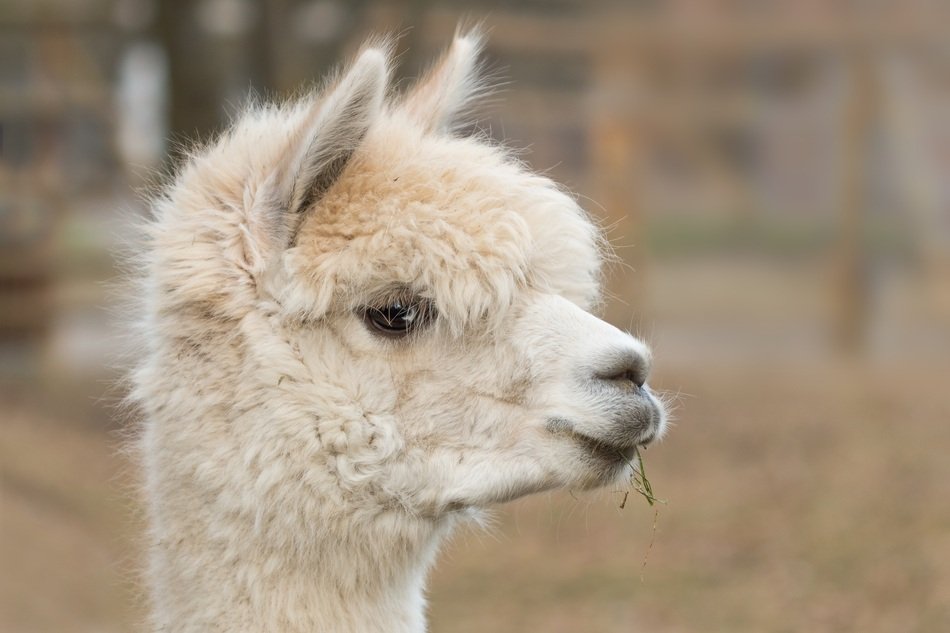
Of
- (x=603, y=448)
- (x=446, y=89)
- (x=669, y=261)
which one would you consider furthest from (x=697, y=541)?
(x=669, y=261)

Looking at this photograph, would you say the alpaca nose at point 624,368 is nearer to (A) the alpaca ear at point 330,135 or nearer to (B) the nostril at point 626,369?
(B) the nostril at point 626,369

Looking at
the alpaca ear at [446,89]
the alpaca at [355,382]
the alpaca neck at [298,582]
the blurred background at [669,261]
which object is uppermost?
the alpaca ear at [446,89]

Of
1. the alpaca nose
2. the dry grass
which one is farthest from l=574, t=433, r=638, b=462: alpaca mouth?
the dry grass

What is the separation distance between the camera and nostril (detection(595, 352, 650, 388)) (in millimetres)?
2389

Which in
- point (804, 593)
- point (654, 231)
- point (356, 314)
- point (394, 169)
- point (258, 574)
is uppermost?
point (394, 169)

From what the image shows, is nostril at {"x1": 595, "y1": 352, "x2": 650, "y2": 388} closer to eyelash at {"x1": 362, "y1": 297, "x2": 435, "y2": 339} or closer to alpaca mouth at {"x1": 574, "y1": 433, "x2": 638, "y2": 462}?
alpaca mouth at {"x1": 574, "y1": 433, "x2": 638, "y2": 462}

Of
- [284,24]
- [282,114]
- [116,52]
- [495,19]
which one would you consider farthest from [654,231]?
[282,114]

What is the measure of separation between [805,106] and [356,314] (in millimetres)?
11897

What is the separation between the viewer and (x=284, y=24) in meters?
10.9

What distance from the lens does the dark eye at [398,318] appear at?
8.27ft

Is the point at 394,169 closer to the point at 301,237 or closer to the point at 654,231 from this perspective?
the point at 301,237

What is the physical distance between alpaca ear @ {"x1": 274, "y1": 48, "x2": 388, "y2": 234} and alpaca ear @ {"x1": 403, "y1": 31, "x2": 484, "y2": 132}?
0.41 meters

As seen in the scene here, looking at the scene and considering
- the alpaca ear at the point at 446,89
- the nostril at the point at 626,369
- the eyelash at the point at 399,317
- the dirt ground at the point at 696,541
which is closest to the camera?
the nostril at the point at 626,369

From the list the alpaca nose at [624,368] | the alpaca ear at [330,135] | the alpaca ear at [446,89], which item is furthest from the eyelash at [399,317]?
the alpaca ear at [446,89]
